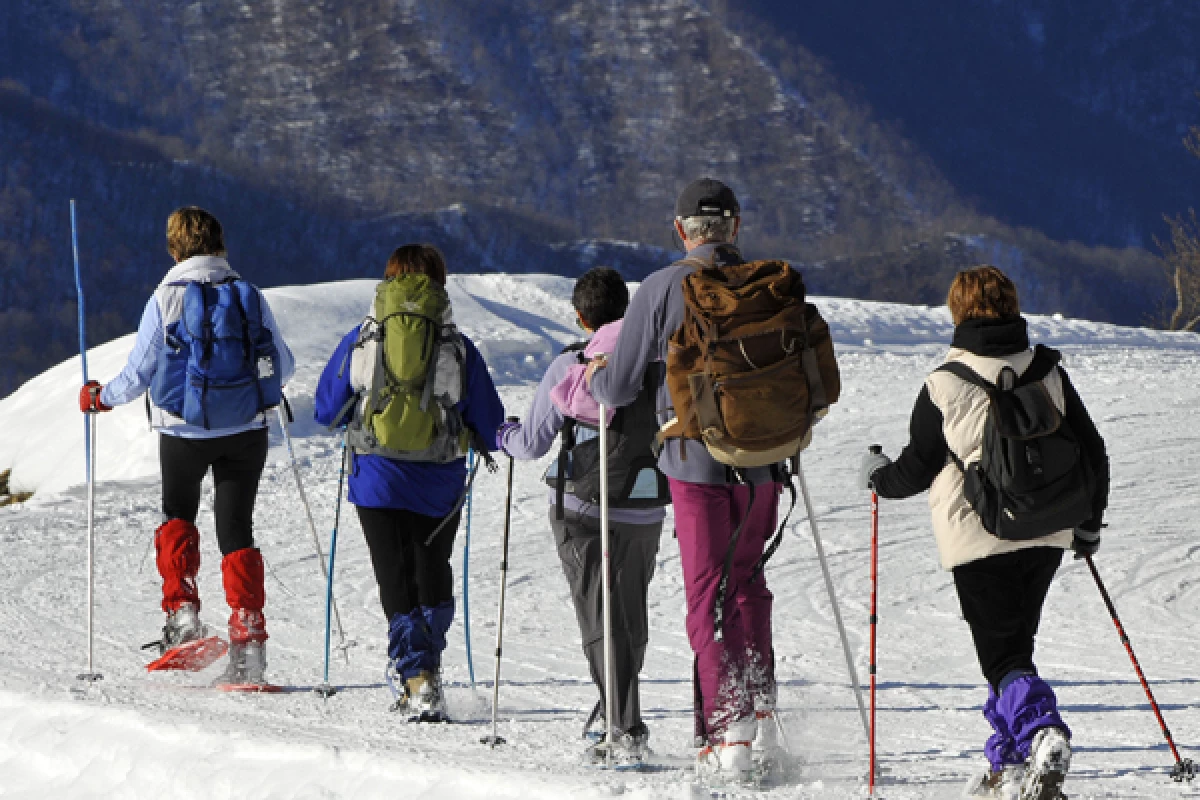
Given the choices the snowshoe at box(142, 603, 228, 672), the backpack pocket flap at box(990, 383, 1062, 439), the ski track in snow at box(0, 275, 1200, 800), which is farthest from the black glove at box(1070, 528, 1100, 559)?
the snowshoe at box(142, 603, 228, 672)

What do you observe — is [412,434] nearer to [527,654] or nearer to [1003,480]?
[1003,480]

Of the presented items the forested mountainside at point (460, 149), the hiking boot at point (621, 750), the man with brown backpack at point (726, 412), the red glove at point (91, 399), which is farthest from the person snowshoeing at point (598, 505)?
the forested mountainside at point (460, 149)

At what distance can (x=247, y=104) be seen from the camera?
12306 cm

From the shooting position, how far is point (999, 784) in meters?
3.63

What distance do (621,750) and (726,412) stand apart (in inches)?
44.5

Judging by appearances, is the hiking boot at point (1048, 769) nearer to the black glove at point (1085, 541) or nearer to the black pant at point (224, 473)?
the black glove at point (1085, 541)

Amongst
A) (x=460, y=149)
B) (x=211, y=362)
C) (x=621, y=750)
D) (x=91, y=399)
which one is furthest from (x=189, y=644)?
(x=460, y=149)

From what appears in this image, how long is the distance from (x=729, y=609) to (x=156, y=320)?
2.54 metres

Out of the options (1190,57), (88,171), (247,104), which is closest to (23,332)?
(88,171)

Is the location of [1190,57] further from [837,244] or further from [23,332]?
[23,332]

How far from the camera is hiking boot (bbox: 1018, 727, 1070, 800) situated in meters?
3.41

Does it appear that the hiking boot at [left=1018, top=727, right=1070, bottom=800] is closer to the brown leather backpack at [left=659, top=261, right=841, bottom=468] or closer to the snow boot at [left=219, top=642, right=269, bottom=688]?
the brown leather backpack at [left=659, top=261, right=841, bottom=468]

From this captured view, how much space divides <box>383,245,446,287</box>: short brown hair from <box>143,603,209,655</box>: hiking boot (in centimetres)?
170

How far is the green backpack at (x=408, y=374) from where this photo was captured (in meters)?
4.64
